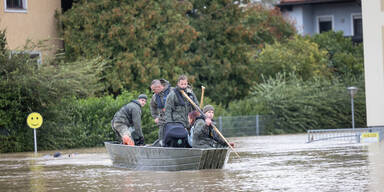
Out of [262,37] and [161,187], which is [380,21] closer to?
[161,187]

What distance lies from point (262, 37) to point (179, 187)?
39480 millimetres

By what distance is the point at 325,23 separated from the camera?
2562 inches

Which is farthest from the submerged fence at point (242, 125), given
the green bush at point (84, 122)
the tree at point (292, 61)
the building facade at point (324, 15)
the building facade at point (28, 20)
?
the building facade at point (324, 15)

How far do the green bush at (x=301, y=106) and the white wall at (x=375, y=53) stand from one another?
11436 millimetres

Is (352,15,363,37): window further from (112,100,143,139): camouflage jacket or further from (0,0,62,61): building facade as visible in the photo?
(112,100,143,139): camouflage jacket

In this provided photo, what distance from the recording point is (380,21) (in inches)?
1137

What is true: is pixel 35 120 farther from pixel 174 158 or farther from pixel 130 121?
pixel 174 158

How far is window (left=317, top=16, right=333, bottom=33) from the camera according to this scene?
64562 millimetres

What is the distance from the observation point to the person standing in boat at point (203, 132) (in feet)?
58.9

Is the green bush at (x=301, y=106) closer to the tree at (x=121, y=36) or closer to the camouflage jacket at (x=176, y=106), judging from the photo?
the tree at (x=121, y=36)

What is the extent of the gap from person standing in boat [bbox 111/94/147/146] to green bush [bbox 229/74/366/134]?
2031 centimetres

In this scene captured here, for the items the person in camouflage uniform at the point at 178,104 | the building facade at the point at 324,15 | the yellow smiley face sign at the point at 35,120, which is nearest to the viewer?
the person in camouflage uniform at the point at 178,104

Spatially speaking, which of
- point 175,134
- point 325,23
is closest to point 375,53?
point 175,134

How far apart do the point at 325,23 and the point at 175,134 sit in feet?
159
